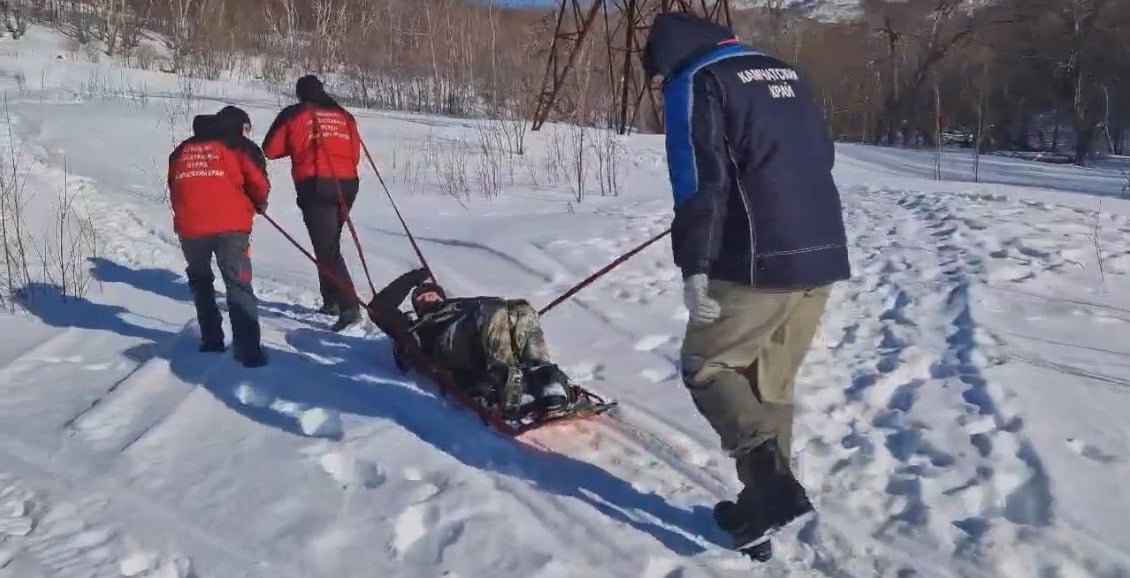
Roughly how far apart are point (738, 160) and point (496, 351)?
196 centimetres

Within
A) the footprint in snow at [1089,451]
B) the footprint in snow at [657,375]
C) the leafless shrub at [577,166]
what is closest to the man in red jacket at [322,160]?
the footprint in snow at [657,375]

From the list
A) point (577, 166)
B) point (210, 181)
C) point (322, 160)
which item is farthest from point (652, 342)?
point (577, 166)

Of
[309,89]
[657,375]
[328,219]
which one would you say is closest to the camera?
[657,375]

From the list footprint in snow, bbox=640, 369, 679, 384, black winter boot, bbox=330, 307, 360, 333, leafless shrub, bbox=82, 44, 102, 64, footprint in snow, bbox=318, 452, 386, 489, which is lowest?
footprint in snow, bbox=318, 452, 386, 489

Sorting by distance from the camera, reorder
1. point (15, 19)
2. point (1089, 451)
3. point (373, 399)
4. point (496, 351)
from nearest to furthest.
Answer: point (1089, 451), point (496, 351), point (373, 399), point (15, 19)

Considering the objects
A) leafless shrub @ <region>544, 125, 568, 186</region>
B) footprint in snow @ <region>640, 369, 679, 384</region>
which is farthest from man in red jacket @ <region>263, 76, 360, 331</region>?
leafless shrub @ <region>544, 125, 568, 186</region>

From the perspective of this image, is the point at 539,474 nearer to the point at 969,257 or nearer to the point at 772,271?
the point at 772,271

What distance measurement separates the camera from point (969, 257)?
6.88 metres

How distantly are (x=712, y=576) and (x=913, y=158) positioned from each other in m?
16.4

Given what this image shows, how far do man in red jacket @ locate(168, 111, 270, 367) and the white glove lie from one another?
3374 mm

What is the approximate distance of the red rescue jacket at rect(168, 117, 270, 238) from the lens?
5.43 m

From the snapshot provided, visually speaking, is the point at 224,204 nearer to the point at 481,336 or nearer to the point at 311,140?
the point at 311,140

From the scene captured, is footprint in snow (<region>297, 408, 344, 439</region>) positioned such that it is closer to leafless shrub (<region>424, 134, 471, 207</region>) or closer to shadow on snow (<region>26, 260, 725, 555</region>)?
shadow on snow (<region>26, 260, 725, 555</region>)

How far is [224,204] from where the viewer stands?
5.47 m
